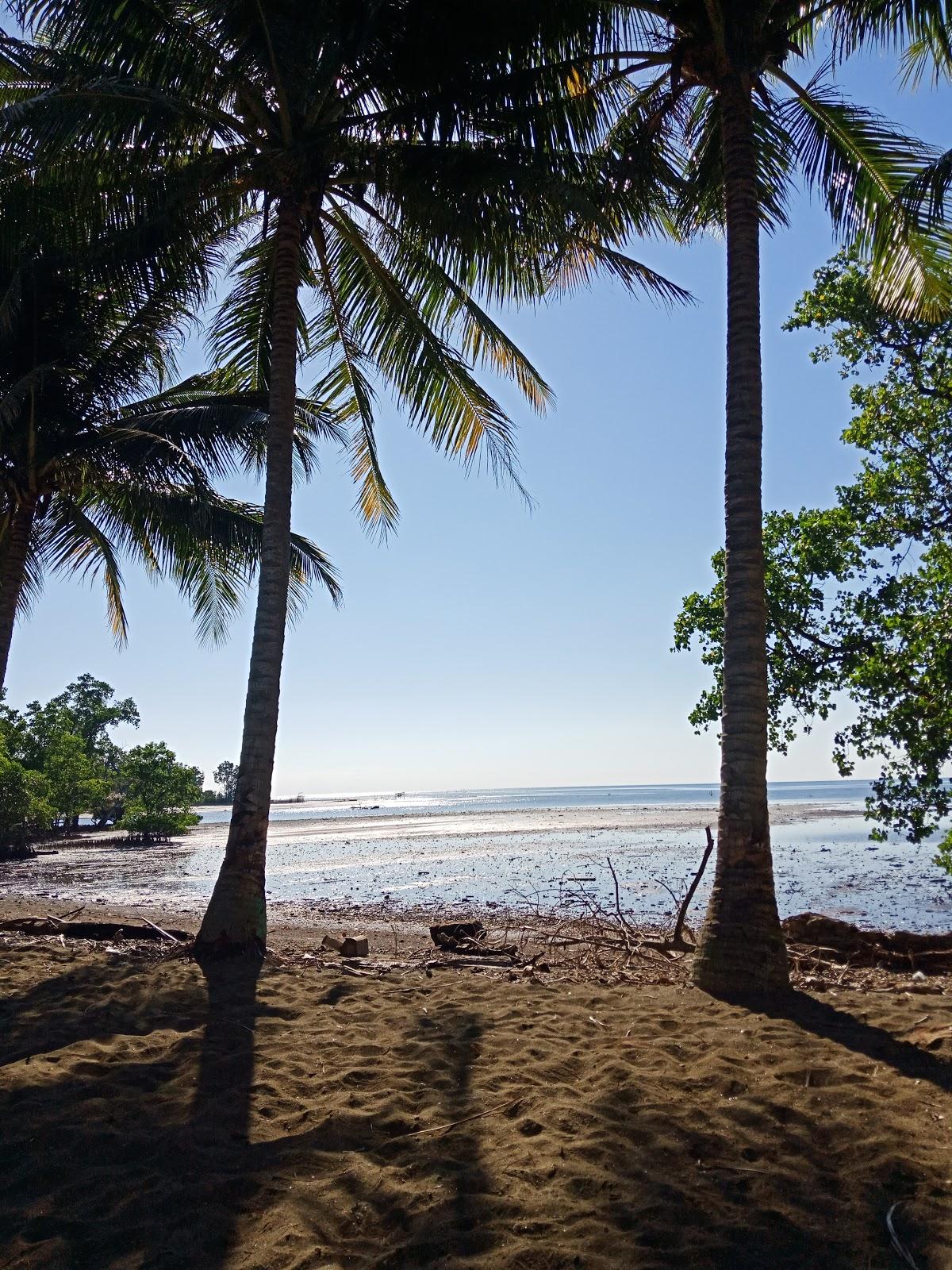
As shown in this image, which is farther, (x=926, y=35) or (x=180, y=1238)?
(x=926, y=35)

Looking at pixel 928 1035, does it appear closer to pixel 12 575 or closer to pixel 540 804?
pixel 12 575

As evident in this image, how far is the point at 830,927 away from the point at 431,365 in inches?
312

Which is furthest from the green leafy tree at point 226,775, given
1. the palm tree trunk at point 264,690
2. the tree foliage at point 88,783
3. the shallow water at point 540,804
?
the palm tree trunk at point 264,690

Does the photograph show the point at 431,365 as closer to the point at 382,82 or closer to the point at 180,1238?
the point at 382,82

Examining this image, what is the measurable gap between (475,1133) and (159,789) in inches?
1568

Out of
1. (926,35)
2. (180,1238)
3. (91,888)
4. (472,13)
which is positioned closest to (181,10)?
(472,13)

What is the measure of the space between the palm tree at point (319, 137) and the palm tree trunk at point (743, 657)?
1.36 metres

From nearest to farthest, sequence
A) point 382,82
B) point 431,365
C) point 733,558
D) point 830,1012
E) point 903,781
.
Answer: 1. point 830,1012
2. point 733,558
3. point 382,82
4. point 903,781
5. point 431,365

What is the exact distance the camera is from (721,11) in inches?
285

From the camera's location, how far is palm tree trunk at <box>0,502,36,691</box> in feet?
37.9

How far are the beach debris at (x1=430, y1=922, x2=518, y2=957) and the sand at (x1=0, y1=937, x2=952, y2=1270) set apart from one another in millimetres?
2138

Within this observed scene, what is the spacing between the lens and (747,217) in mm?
7320

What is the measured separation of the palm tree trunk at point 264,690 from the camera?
26.0ft

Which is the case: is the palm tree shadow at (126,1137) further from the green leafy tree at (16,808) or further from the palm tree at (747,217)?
the green leafy tree at (16,808)
